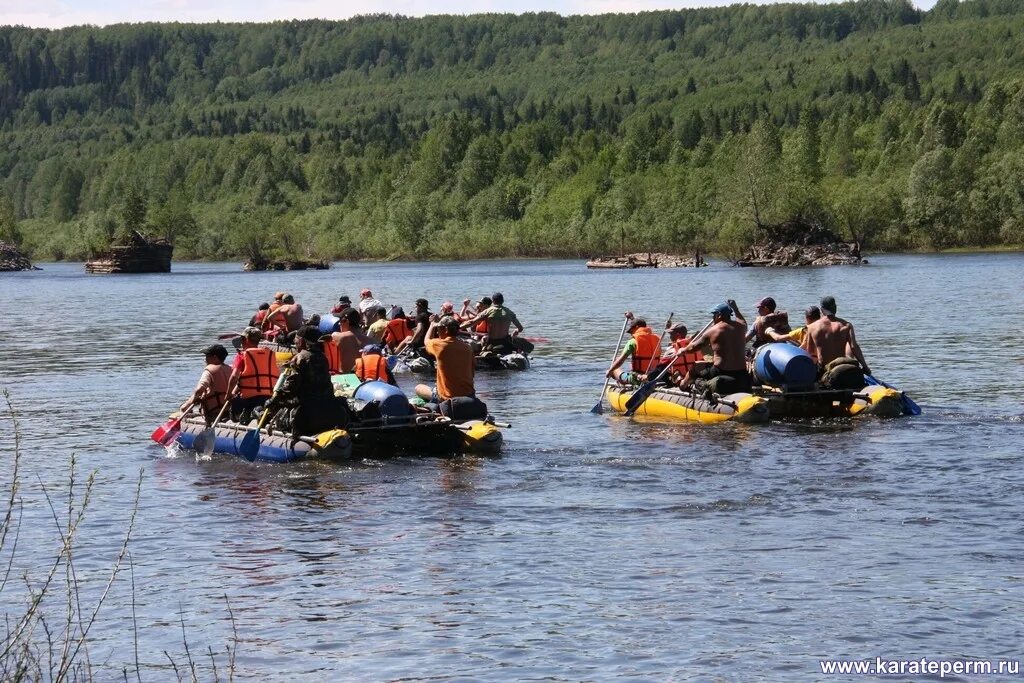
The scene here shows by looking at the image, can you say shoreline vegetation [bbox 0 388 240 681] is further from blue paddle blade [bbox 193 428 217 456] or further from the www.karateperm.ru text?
the www.karateperm.ru text

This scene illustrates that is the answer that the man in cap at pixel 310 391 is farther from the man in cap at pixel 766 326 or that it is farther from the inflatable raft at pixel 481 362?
the inflatable raft at pixel 481 362

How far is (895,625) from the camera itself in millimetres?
13828

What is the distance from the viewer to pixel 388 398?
74.9ft

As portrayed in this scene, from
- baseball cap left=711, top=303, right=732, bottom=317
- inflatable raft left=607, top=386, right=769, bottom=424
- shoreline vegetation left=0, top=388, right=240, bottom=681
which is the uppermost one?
baseball cap left=711, top=303, right=732, bottom=317

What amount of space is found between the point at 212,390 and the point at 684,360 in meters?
8.40

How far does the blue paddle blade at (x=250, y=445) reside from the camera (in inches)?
912

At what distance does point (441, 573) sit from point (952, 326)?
4047 centimetres

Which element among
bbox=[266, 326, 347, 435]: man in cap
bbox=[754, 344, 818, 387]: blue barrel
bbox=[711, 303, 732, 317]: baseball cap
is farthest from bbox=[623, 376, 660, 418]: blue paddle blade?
bbox=[266, 326, 347, 435]: man in cap

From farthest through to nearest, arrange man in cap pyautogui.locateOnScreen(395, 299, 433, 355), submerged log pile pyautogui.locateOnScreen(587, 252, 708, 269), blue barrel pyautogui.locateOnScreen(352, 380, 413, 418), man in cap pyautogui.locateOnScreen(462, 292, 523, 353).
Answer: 1. submerged log pile pyautogui.locateOnScreen(587, 252, 708, 269)
2. man in cap pyautogui.locateOnScreen(462, 292, 523, 353)
3. man in cap pyautogui.locateOnScreen(395, 299, 433, 355)
4. blue barrel pyautogui.locateOnScreen(352, 380, 413, 418)

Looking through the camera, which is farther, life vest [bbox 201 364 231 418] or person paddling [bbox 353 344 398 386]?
person paddling [bbox 353 344 398 386]

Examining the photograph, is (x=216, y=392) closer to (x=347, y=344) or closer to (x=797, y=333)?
(x=347, y=344)

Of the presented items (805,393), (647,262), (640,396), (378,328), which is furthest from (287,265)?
(805,393)

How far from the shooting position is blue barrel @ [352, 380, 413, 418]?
22812 mm

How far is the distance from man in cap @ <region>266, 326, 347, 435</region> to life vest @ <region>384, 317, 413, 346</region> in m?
14.5
